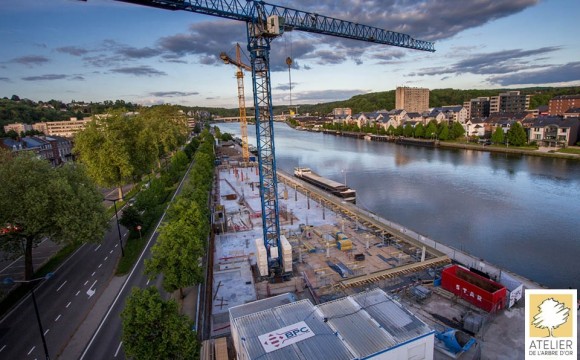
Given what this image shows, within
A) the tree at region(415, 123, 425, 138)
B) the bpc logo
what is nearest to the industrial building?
the bpc logo

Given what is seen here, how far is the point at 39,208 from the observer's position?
1531 centimetres

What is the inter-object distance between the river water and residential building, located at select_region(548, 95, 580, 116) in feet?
124

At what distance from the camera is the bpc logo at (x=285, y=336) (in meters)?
8.67

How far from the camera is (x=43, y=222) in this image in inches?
620

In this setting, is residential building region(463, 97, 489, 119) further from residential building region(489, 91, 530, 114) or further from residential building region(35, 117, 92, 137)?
residential building region(35, 117, 92, 137)

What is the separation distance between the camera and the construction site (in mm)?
12586

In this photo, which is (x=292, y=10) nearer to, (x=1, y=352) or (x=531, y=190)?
(x=1, y=352)

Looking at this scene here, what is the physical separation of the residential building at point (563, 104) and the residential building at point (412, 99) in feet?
247

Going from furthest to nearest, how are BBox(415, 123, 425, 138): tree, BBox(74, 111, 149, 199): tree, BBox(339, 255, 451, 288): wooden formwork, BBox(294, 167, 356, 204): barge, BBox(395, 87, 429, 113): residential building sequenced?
BBox(395, 87, 429, 113): residential building, BBox(415, 123, 425, 138): tree, BBox(294, 167, 356, 204): barge, BBox(74, 111, 149, 199): tree, BBox(339, 255, 451, 288): wooden formwork

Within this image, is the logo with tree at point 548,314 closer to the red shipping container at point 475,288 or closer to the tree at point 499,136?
the red shipping container at point 475,288

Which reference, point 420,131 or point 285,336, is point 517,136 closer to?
point 420,131

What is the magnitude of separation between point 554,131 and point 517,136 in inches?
243

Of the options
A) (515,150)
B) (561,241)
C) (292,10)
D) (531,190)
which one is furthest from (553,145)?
(292,10)

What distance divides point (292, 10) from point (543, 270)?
2066cm
